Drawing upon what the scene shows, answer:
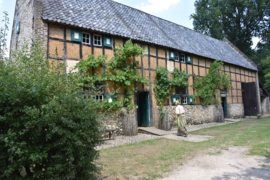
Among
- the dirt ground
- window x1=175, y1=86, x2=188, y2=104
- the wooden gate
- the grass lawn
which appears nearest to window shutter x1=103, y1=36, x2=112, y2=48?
the grass lawn

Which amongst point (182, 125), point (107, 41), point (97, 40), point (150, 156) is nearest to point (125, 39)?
point (107, 41)

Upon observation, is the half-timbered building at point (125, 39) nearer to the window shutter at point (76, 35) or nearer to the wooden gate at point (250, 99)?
the window shutter at point (76, 35)

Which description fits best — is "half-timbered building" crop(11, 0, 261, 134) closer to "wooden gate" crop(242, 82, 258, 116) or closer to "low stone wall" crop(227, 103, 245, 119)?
"low stone wall" crop(227, 103, 245, 119)

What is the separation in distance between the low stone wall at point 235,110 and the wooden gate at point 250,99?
47 centimetres

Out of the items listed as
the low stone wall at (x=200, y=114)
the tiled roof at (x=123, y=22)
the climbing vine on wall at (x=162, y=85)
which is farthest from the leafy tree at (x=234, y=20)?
the climbing vine on wall at (x=162, y=85)

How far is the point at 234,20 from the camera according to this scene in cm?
3147

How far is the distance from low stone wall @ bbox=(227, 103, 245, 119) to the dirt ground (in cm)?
1342

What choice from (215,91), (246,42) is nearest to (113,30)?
(215,91)

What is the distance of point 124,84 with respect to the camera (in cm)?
1009

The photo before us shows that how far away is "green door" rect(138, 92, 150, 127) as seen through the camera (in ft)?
37.4

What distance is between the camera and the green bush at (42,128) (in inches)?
110

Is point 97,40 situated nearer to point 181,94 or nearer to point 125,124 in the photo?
point 125,124

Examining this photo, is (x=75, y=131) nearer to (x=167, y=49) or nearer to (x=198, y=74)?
(x=167, y=49)

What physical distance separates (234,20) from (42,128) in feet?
115
